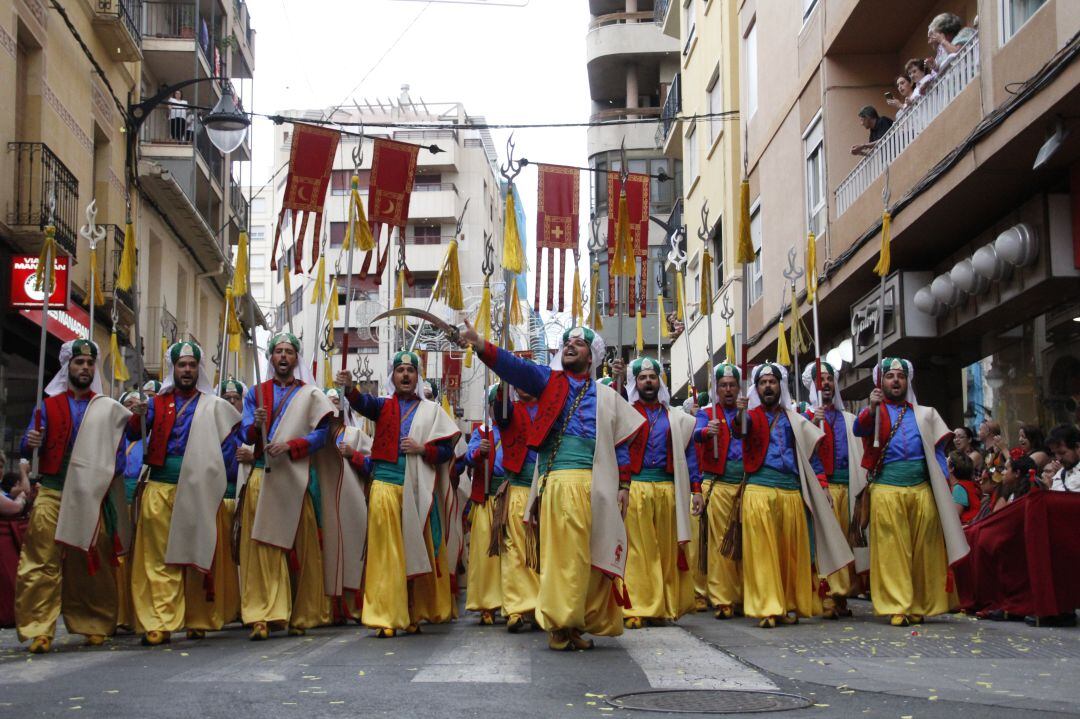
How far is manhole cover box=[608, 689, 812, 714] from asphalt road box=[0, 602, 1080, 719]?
3.0 inches

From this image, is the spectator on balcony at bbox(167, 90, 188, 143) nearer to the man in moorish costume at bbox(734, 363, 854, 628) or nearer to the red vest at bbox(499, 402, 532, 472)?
the man in moorish costume at bbox(734, 363, 854, 628)

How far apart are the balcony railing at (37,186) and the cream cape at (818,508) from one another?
36.3 feet

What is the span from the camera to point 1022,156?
14.7 m

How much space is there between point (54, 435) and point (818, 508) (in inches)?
225

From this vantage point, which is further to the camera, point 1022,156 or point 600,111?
point 600,111

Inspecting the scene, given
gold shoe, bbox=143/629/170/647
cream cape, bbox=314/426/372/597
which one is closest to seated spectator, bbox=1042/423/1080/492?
cream cape, bbox=314/426/372/597

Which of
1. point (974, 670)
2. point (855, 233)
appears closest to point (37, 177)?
point (855, 233)

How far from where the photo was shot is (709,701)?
6895 mm

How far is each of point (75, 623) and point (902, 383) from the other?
6.26 metres

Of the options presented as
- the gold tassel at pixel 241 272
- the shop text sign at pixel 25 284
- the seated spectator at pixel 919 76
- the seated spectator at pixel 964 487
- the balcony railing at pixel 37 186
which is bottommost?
the seated spectator at pixel 964 487

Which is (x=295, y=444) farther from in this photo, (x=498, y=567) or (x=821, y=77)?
(x=821, y=77)

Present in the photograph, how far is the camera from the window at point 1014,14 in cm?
1447

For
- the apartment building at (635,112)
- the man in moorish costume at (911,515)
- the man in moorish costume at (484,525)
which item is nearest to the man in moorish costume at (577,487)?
the man in moorish costume at (484,525)

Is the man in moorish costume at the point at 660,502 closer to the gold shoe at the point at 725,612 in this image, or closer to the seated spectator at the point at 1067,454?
the gold shoe at the point at 725,612
